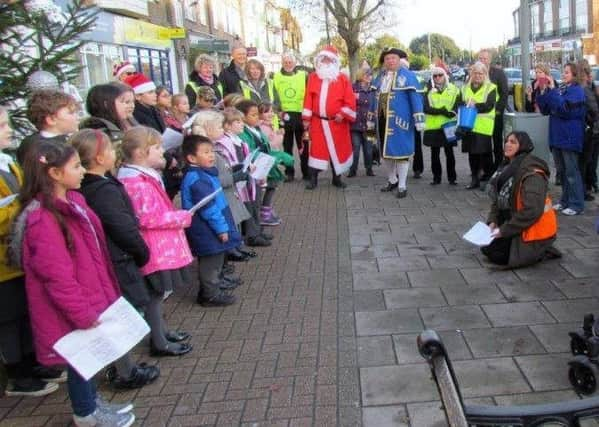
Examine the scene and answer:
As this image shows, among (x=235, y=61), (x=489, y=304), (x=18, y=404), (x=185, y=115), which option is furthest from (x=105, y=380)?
(x=235, y=61)

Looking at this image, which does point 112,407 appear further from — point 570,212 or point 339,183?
point 339,183

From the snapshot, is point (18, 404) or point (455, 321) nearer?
point (18, 404)

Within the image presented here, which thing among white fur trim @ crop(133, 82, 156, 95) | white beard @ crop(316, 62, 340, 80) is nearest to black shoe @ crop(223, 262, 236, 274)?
white fur trim @ crop(133, 82, 156, 95)

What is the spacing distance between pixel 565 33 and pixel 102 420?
70.4 meters

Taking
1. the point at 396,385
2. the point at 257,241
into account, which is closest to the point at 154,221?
the point at 396,385

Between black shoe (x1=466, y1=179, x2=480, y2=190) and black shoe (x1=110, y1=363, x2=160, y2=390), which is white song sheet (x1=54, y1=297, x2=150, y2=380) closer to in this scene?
black shoe (x1=110, y1=363, x2=160, y2=390)

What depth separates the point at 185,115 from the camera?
6.45 metres

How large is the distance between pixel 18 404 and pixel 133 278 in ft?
3.29

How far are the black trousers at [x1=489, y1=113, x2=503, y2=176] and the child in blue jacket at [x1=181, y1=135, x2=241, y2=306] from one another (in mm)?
5465

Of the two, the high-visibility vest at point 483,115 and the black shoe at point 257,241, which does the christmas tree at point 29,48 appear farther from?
the high-visibility vest at point 483,115

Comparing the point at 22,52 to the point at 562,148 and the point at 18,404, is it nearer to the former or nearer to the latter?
the point at 18,404

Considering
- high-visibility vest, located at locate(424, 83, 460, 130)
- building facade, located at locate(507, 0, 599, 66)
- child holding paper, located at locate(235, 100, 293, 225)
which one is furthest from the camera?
building facade, located at locate(507, 0, 599, 66)

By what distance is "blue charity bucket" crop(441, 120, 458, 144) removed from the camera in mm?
9055

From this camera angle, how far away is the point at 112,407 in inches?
130
